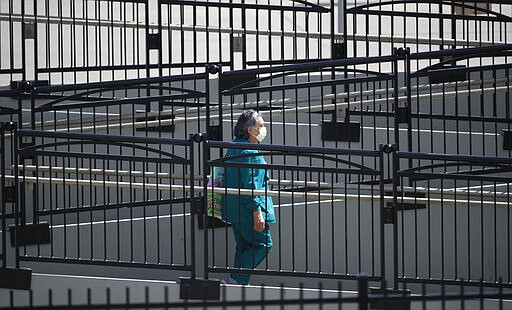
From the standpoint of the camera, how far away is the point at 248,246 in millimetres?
12555

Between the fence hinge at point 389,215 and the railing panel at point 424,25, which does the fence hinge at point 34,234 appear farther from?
the railing panel at point 424,25

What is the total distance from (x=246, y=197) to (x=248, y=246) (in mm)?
455

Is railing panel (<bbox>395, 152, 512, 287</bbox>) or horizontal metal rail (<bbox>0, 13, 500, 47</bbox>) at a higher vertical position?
horizontal metal rail (<bbox>0, 13, 500, 47</bbox>)

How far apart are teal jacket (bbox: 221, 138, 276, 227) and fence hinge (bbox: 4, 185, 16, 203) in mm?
1750

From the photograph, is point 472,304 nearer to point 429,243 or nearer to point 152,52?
point 429,243

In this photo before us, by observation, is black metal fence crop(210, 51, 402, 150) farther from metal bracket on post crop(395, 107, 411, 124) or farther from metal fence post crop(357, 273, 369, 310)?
Result: metal fence post crop(357, 273, 369, 310)

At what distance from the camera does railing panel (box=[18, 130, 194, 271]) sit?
11.9 m

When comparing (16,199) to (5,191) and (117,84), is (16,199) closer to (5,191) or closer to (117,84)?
(5,191)

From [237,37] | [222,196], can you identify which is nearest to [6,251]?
[222,196]

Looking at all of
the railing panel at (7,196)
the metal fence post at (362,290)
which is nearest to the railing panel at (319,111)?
the railing panel at (7,196)

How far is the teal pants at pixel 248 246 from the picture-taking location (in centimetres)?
1244

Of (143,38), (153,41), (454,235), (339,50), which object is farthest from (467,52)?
(143,38)

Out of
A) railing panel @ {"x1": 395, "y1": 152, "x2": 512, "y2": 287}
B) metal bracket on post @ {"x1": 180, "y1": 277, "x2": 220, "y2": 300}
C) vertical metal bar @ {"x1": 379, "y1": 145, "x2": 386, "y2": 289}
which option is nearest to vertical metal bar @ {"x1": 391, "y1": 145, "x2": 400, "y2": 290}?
vertical metal bar @ {"x1": 379, "y1": 145, "x2": 386, "y2": 289}

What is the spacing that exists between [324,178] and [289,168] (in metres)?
2.48
